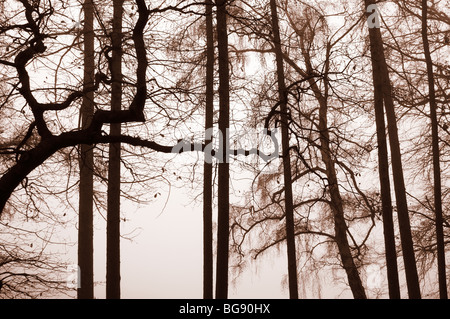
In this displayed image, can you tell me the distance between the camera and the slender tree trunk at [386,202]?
9.30 m

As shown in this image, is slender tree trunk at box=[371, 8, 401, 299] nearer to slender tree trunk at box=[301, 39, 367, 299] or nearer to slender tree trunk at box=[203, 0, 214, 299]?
slender tree trunk at box=[203, 0, 214, 299]

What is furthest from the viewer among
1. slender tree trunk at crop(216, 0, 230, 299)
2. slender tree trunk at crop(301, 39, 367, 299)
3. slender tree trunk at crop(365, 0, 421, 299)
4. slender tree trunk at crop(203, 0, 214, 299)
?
slender tree trunk at crop(301, 39, 367, 299)

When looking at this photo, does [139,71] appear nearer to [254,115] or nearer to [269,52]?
[254,115]

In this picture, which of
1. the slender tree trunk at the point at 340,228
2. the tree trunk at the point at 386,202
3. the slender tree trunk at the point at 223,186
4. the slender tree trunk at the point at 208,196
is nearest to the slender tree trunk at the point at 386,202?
the tree trunk at the point at 386,202

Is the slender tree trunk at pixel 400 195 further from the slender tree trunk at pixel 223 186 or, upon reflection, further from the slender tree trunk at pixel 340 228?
the slender tree trunk at pixel 223 186

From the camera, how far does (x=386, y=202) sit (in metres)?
9.52

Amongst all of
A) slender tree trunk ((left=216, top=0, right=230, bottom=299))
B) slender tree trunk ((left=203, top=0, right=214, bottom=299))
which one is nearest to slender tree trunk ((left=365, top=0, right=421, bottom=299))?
slender tree trunk ((left=216, top=0, right=230, bottom=299))

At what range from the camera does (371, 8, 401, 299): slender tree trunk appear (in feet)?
30.5

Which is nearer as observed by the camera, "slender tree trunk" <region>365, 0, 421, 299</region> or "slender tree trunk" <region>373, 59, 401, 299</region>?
"slender tree trunk" <region>373, 59, 401, 299</region>

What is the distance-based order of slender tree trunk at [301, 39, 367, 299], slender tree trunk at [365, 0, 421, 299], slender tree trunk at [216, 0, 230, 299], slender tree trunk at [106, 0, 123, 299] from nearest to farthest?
slender tree trunk at [216, 0, 230, 299] < slender tree trunk at [106, 0, 123, 299] < slender tree trunk at [365, 0, 421, 299] < slender tree trunk at [301, 39, 367, 299]

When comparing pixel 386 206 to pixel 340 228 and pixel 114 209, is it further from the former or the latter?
pixel 114 209

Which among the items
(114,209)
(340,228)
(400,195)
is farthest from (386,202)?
Result: (114,209)

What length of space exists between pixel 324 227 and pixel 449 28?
612cm

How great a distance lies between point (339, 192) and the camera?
14312 mm
